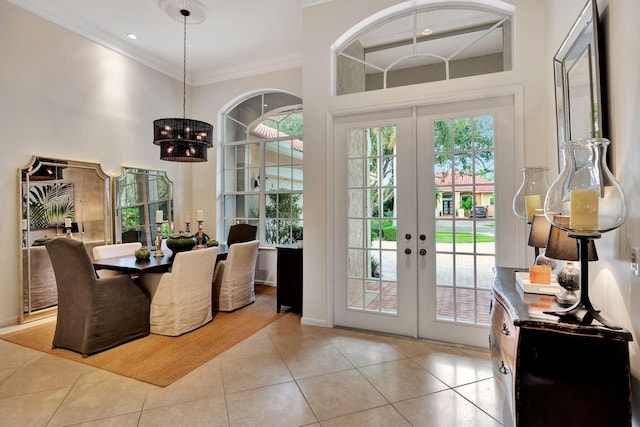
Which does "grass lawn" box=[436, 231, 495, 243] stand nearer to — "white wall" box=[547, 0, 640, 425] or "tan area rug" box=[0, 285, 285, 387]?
"white wall" box=[547, 0, 640, 425]

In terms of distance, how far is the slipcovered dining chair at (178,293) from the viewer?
329 centimetres

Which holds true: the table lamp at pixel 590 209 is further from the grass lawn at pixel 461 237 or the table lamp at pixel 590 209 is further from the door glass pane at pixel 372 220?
the door glass pane at pixel 372 220

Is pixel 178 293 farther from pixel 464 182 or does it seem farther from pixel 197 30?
pixel 197 30

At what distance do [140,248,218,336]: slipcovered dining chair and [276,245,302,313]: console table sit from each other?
0.92m

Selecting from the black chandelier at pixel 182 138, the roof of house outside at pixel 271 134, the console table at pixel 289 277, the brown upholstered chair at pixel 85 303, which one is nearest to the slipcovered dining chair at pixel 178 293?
the brown upholstered chair at pixel 85 303

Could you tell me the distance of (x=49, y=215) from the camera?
3.93 m

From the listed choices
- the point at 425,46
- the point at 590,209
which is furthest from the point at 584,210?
the point at 425,46

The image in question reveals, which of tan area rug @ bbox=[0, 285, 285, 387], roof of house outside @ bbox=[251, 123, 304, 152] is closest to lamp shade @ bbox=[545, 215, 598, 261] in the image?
tan area rug @ bbox=[0, 285, 285, 387]

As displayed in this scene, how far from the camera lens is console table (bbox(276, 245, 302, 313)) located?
157 inches

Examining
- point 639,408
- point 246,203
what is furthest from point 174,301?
point 639,408

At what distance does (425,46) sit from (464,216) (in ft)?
5.65

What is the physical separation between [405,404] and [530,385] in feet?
3.40

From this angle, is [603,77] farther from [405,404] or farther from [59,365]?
[59,365]

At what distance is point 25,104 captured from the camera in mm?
3738
